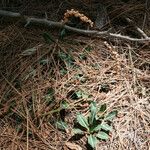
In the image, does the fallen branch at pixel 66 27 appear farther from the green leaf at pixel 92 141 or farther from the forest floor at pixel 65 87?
the green leaf at pixel 92 141

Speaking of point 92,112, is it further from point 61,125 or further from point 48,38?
A: point 48,38

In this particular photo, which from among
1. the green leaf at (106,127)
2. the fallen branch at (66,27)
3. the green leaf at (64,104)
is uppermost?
the fallen branch at (66,27)

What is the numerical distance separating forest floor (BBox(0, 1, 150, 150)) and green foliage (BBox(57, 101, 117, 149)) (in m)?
0.03

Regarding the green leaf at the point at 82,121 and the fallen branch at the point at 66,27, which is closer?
the green leaf at the point at 82,121

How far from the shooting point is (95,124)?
6.48 ft

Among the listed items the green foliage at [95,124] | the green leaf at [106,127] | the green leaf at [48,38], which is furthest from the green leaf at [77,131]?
the green leaf at [48,38]

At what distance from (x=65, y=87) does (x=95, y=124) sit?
0.32 meters

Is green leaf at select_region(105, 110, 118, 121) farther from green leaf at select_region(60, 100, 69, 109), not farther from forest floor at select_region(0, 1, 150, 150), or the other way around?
green leaf at select_region(60, 100, 69, 109)

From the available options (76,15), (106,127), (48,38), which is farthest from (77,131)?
(76,15)

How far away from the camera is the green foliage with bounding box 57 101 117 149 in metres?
1.94

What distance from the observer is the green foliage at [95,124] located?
1940 mm

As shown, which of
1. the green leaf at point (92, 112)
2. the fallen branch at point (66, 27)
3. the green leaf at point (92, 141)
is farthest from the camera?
the fallen branch at point (66, 27)

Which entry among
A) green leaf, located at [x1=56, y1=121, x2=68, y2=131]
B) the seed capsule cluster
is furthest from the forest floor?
the seed capsule cluster

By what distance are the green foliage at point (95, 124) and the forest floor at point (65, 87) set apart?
0.03 metres
